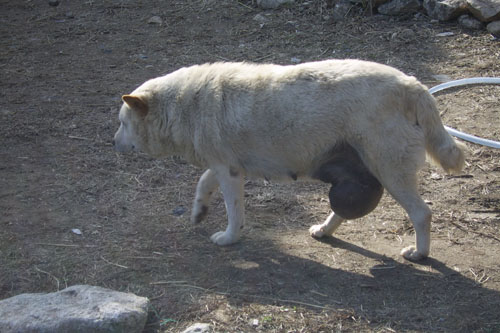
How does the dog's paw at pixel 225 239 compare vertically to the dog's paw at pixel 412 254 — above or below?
above

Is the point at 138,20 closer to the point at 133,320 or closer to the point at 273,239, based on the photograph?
the point at 273,239

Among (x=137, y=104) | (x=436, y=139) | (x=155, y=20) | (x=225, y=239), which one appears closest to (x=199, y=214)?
(x=225, y=239)

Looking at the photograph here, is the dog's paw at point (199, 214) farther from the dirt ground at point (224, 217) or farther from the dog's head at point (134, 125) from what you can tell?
the dog's head at point (134, 125)

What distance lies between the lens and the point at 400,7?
9750 mm

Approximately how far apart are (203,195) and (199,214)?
18 cm

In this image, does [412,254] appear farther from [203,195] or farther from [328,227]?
[203,195]

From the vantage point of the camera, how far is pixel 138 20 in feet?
35.4

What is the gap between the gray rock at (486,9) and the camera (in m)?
8.90

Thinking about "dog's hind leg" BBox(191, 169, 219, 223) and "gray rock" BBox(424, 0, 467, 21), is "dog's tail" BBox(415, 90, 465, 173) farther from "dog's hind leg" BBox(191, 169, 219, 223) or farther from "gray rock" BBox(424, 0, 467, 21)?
"gray rock" BBox(424, 0, 467, 21)

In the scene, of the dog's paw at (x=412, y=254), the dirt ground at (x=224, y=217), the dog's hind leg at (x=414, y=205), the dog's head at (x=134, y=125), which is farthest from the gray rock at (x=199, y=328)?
the dog's head at (x=134, y=125)

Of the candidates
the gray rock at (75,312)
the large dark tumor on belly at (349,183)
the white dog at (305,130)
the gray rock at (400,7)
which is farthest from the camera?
the gray rock at (400,7)

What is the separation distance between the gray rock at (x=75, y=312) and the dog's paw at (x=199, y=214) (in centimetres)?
131

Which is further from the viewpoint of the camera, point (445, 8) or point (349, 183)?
point (445, 8)


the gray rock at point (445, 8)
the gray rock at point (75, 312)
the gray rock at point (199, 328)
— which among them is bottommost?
the gray rock at point (199, 328)
